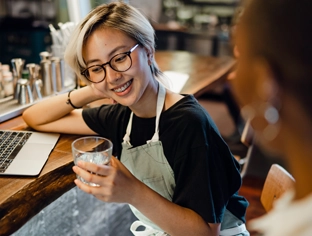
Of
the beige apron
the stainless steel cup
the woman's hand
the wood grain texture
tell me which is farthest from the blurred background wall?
the woman's hand

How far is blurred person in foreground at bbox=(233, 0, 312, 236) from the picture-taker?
0.51m

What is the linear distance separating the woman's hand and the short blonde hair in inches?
16.3

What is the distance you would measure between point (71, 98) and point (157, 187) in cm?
50

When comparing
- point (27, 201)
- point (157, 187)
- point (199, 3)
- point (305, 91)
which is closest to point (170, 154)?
point (157, 187)

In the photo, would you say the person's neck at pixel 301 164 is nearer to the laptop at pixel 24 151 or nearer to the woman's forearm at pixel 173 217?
the woman's forearm at pixel 173 217

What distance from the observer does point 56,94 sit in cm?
205

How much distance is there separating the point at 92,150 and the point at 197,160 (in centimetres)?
32

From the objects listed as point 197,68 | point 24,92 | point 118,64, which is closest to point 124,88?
point 118,64

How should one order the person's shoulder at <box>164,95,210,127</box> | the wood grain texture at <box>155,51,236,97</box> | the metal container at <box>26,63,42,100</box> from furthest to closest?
the wood grain texture at <box>155,51,236,97</box>, the metal container at <box>26,63,42,100</box>, the person's shoulder at <box>164,95,210,127</box>

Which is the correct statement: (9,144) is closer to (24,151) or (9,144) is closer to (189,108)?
(24,151)

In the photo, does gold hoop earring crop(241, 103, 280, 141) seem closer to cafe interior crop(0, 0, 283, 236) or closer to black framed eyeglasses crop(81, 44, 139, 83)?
cafe interior crop(0, 0, 283, 236)

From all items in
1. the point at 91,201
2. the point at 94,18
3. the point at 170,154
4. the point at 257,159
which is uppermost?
the point at 94,18

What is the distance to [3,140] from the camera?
4.84 feet

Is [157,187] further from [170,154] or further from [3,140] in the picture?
[3,140]
